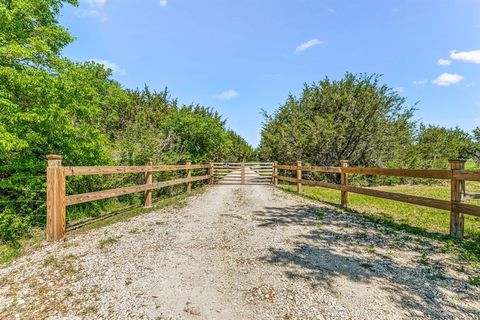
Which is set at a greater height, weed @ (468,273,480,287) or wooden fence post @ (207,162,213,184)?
wooden fence post @ (207,162,213,184)

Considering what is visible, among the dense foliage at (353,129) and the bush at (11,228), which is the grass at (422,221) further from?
the bush at (11,228)

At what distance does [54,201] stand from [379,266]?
17.0ft

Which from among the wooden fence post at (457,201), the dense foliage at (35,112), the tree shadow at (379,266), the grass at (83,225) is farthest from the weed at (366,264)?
the dense foliage at (35,112)

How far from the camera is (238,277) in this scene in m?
3.16

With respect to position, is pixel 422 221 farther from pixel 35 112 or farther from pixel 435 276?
pixel 35 112

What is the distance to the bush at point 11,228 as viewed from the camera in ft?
15.4

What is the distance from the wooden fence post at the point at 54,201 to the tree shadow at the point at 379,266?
141 inches

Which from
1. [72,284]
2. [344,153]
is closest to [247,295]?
[72,284]

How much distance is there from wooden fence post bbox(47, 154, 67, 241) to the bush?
0.68 meters

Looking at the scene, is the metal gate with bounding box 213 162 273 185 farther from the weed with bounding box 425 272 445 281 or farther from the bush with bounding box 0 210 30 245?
the weed with bounding box 425 272 445 281

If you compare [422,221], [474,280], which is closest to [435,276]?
[474,280]

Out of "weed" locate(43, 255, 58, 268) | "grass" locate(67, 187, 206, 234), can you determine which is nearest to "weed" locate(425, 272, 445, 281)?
"weed" locate(43, 255, 58, 268)

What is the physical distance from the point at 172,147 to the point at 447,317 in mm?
11425

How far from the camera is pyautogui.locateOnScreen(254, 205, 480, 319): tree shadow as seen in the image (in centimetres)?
262
